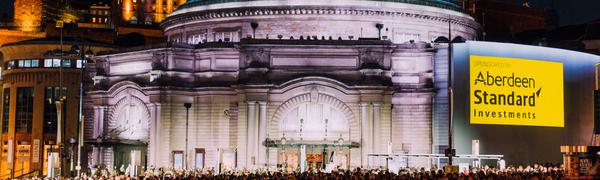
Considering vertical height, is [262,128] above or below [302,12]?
below

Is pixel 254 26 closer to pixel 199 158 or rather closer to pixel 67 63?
pixel 199 158

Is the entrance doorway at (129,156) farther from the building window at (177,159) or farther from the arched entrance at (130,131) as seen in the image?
the building window at (177,159)

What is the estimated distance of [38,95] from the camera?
121m

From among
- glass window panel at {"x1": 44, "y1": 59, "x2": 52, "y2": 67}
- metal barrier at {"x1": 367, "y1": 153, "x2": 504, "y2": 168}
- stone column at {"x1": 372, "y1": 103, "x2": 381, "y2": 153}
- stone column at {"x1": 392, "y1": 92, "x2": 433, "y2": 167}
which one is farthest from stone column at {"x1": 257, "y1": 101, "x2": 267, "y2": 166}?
glass window panel at {"x1": 44, "y1": 59, "x2": 52, "y2": 67}

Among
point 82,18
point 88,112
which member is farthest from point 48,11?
point 88,112

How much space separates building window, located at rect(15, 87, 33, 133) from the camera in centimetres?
12200

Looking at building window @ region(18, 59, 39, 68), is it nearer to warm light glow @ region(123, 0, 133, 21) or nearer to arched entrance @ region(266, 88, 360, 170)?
arched entrance @ region(266, 88, 360, 170)

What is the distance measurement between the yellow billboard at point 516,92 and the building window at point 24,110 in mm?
57863

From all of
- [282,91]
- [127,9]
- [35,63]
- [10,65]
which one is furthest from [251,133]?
[127,9]

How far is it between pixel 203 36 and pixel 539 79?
32424mm

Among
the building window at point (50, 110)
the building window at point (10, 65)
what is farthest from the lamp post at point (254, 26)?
the building window at point (10, 65)

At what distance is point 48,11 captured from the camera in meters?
158

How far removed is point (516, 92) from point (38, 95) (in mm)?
58360

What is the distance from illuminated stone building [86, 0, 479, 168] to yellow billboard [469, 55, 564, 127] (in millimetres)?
3183
